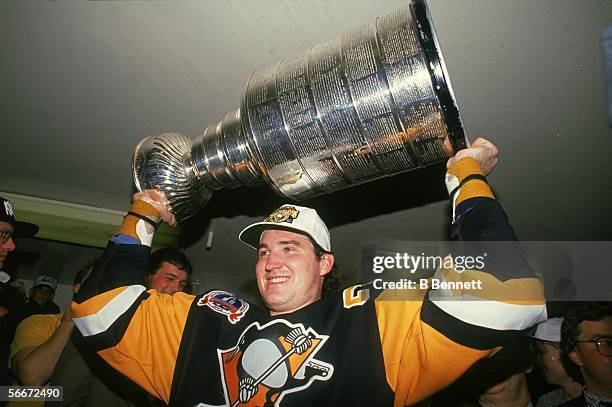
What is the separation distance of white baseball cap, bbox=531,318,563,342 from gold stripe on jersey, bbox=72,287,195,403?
6.11 feet

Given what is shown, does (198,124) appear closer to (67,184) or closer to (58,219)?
(67,184)

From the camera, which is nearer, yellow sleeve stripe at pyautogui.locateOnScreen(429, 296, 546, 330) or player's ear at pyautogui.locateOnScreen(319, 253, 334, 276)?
yellow sleeve stripe at pyautogui.locateOnScreen(429, 296, 546, 330)

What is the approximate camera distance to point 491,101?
1633 millimetres

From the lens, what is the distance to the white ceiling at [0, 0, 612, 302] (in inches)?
53.0

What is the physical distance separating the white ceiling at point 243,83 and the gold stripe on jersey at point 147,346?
2.79ft

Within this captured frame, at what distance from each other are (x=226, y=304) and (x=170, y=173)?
450 mm

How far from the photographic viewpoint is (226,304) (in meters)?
1.26

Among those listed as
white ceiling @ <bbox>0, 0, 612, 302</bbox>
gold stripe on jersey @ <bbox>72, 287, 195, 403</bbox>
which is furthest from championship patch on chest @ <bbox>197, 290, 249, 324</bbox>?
white ceiling @ <bbox>0, 0, 612, 302</bbox>

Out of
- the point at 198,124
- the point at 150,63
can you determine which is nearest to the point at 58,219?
the point at 198,124

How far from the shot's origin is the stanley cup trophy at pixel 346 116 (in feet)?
3.27

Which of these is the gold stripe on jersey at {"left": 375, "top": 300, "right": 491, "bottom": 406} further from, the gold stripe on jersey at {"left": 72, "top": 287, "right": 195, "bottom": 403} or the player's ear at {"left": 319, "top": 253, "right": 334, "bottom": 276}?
the gold stripe on jersey at {"left": 72, "top": 287, "right": 195, "bottom": 403}

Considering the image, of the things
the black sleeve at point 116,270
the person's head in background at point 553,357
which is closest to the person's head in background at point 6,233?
the black sleeve at point 116,270

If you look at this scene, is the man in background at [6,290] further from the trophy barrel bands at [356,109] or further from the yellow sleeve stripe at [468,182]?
the yellow sleeve stripe at [468,182]

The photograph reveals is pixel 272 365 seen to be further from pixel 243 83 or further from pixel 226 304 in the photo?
pixel 243 83
